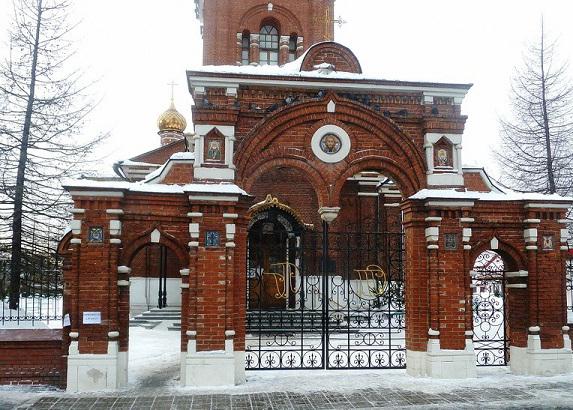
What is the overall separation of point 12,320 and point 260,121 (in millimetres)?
6157

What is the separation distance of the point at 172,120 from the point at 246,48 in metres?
8.77

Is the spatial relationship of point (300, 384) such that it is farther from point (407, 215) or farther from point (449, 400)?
point (407, 215)

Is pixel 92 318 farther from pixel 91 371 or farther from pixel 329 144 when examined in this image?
pixel 329 144

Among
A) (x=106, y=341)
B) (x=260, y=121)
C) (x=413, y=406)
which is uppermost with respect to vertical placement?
(x=260, y=121)

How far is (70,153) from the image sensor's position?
14.8 metres

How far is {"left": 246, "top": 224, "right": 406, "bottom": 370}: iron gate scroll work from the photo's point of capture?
36.3 feet

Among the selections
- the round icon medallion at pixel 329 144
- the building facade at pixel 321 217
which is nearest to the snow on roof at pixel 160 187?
the building facade at pixel 321 217

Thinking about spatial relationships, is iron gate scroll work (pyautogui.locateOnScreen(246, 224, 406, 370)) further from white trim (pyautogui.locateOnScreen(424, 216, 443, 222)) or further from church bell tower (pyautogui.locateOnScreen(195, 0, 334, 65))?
church bell tower (pyautogui.locateOnScreen(195, 0, 334, 65))

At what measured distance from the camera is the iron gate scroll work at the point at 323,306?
11.1 m

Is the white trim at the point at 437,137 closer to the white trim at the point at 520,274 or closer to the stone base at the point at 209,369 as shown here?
the white trim at the point at 520,274

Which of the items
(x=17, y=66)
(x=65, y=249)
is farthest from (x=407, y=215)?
Answer: (x=17, y=66)

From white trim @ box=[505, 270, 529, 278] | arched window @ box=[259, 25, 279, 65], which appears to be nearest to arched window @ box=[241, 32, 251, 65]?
arched window @ box=[259, 25, 279, 65]

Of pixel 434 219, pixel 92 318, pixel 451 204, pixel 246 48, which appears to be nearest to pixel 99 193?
pixel 92 318

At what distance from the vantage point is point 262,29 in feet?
71.4
